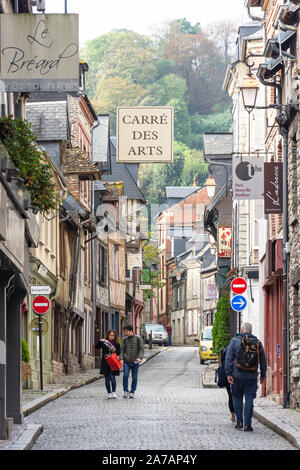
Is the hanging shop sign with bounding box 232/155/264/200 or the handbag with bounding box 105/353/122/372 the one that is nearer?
the handbag with bounding box 105/353/122/372

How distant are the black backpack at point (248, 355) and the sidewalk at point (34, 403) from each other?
3.25 m

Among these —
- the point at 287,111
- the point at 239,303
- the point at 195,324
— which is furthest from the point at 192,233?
the point at 287,111

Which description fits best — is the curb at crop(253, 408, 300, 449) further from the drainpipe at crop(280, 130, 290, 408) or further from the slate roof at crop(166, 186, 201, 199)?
the slate roof at crop(166, 186, 201, 199)

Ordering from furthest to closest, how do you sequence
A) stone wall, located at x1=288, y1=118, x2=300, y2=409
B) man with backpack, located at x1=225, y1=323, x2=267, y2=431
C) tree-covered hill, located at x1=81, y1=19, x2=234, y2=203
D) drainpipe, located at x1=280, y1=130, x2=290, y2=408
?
tree-covered hill, located at x1=81, y1=19, x2=234, y2=203 < drainpipe, located at x1=280, y1=130, x2=290, y2=408 < stone wall, located at x1=288, y1=118, x2=300, y2=409 < man with backpack, located at x1=225, y1=323, x2=267, y2=431

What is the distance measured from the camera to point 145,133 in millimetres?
22672

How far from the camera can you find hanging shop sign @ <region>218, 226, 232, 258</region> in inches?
1727

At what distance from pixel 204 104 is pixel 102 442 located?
121879mm

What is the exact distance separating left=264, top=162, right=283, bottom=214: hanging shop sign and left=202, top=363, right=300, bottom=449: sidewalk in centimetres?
398

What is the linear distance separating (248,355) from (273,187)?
6.44m

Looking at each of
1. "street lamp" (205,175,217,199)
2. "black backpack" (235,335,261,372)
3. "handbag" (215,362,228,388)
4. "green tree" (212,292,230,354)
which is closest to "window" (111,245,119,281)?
"street lamp" (205,175,217,199)

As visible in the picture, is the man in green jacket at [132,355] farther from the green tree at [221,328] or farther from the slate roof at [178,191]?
the slate roof at [178,191]

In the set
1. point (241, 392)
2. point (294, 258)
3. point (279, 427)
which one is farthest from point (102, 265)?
point (279, 427)

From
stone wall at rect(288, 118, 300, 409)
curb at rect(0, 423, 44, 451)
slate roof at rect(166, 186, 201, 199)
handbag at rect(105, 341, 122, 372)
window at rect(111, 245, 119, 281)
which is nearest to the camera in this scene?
curb at rect(0, 423, 44, 451)

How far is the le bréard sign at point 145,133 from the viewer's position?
2222 cm
